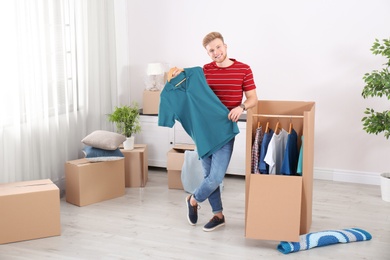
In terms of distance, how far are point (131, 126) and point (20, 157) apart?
1081 millimetres

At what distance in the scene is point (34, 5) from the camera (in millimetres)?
4461

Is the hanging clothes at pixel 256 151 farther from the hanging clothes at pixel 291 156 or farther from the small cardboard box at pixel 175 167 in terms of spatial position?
the small cardboard box at pixel 175 167

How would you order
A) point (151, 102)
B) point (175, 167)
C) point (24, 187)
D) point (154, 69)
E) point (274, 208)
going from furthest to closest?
1. point (151, 102)
2. point (154, 69)
3. point (175, 167)
4. point (24, 187)
5. point (274, 208)

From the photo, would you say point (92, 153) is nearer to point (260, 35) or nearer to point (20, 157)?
point (20, 157)

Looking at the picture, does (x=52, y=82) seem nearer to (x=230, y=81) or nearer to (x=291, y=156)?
(x=230, y=81)

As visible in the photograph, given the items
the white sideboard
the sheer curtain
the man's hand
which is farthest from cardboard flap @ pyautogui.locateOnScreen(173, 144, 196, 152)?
the man's hand

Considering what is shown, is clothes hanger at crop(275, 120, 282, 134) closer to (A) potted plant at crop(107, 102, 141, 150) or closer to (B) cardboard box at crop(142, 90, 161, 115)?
(A) potted plant at crop(107, 102, 141, 150)

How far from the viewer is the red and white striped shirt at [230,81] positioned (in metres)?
3.70

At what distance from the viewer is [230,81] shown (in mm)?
3719

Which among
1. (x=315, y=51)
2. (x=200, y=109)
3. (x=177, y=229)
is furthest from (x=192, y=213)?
(x=315, y=51)

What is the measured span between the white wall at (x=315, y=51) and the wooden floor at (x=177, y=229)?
1.29 feet

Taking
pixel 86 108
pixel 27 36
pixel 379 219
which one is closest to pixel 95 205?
pixel 86 108

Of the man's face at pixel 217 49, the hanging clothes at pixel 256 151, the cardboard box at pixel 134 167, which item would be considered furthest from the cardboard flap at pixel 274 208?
the cardboard box at pixel 134 167

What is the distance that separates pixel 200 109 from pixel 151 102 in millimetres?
1823
